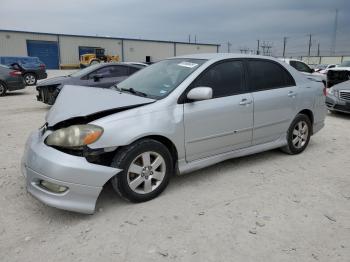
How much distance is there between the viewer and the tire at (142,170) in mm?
3133

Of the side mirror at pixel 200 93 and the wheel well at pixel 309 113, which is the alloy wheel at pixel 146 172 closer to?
the side mirror at pixel 200 93

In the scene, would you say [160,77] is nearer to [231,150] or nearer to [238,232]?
[231,150]

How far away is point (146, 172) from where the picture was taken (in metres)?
3.32

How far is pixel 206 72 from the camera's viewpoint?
3.84 meters

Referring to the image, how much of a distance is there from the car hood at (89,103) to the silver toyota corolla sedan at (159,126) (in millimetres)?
11

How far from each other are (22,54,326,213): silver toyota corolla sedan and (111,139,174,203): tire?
10 millimetres

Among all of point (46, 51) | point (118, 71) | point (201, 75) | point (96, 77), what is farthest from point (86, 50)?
point (201, 75)

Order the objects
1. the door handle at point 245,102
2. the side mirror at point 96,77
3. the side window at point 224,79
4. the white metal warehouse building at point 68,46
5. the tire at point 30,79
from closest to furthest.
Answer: the side window at point 224,79 < the door handle at point 245,102 < the side mirror at point 96,77 < the tire at point 30,79 < the white metal warehouse building at point 68,46

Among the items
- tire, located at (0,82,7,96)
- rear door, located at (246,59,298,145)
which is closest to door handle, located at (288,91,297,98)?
rear door, located at (246,59,298,145)

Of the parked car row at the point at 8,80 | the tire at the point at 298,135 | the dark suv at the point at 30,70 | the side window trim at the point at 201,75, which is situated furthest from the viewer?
the dark suv at the point at 30,70

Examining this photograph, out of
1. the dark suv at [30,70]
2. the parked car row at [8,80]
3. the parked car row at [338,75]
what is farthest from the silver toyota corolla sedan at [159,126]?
the dark suv at [30,70]

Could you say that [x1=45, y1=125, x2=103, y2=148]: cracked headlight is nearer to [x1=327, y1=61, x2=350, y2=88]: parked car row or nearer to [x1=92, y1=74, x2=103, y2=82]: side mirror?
[x1=92, y1=74, x2=103, y2=82]: side mirror

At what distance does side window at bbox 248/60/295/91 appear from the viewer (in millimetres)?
4352

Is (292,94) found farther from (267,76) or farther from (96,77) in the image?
(96,77)
